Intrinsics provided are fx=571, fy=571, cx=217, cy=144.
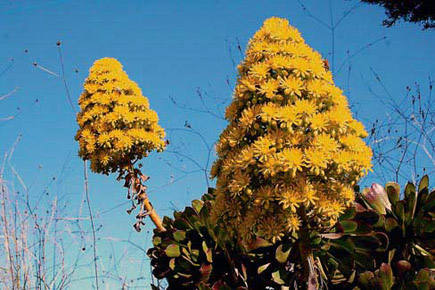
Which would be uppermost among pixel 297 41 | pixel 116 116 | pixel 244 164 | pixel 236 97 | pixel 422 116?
pixel 116 116

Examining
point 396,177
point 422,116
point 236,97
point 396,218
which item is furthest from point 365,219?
point 422,116

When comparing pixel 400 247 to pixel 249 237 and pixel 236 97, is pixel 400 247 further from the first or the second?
pixel 236 97

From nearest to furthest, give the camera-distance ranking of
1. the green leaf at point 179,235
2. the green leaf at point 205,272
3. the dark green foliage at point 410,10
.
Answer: the green leaf at point 205,272
the green leaf at point 179,235
the dark green foliage at point 410,10

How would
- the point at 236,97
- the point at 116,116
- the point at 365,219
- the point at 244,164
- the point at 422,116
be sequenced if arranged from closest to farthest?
the point at 244,164 → the point at 236,97 → the point at 365,219 → the point at 116,116 → the point at 422,116

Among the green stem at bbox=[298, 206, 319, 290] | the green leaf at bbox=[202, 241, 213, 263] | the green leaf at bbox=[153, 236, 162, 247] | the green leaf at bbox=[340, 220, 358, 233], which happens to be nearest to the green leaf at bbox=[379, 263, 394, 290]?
the green leaf at bbox=[340, 220, 358, 233]

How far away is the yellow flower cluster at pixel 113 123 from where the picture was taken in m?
5.44

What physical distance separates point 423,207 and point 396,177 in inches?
70.0

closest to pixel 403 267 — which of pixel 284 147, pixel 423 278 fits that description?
pixel 423 278

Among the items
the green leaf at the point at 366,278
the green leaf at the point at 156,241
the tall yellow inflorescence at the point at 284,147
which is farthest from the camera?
the green leaf at the point at 156,241

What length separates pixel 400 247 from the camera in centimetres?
395

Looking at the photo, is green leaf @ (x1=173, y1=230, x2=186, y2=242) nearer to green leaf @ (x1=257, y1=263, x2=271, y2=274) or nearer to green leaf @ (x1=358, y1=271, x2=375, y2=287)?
green leaf @ (x1=257, y1=263, x2=271, y2=274)

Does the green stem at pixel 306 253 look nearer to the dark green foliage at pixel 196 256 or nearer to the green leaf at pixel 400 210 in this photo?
the dark green foliage at pixel 196 256

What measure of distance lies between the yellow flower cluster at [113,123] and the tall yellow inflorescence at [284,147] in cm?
209

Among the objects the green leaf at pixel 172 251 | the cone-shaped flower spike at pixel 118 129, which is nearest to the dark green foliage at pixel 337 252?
the green leaf at pixel 172 251
